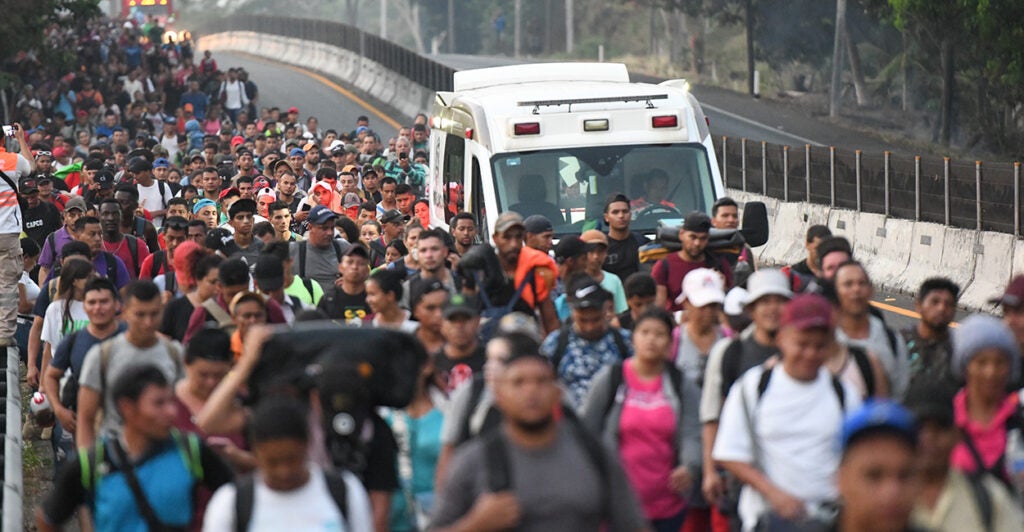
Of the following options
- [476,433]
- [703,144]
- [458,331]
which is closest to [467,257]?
[458,331]

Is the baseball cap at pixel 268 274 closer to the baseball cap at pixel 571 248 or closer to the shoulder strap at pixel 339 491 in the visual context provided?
the baseball cap at pixel 571 248

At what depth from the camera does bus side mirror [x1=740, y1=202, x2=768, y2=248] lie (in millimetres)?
12523

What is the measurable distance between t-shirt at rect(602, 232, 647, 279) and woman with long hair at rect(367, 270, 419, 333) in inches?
132

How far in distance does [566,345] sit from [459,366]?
1.90 ft

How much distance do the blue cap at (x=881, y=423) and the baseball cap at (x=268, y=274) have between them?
5461mm

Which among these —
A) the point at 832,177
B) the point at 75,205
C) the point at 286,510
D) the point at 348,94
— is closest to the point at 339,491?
the point at 286,510

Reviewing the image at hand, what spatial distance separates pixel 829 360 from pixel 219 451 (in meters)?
2.42

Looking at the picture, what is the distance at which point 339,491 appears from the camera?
5805 millimetres

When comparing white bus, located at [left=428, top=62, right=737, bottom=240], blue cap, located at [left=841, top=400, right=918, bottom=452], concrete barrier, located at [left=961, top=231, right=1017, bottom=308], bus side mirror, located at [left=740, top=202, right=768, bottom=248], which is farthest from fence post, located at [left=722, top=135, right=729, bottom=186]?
blue cap, located at [left=841, top=400, right=918, bottom=452]

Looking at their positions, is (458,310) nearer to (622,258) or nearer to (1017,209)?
(622,258)

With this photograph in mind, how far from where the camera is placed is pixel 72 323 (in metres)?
11.4

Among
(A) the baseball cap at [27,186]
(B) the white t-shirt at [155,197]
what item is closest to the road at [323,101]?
(B) the white t-shirt at [155,197]

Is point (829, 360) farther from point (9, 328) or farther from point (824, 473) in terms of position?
point (9, 328)

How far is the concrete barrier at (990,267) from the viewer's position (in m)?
19.5
